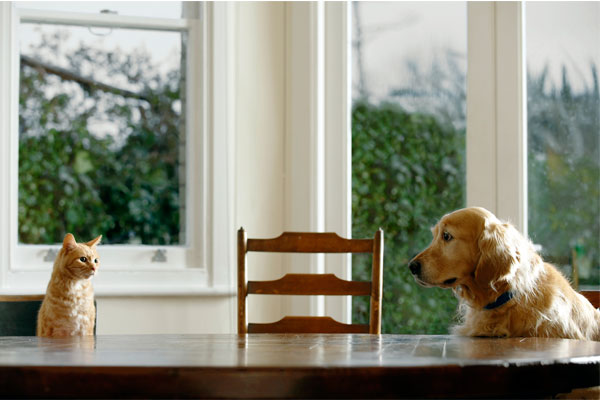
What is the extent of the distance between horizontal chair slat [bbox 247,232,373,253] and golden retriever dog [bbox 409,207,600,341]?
16.4 inches

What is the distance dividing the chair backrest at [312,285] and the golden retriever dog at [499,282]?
38cm

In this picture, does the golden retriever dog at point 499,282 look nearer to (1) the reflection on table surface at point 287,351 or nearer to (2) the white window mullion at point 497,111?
(1) the reflection on table surface at point 287,351

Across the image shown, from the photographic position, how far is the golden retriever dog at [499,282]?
159cm

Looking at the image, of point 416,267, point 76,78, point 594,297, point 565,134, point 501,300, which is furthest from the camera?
point 76,78

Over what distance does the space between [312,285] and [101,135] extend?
1333mm

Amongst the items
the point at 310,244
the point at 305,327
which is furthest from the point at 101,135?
the point at 305,327

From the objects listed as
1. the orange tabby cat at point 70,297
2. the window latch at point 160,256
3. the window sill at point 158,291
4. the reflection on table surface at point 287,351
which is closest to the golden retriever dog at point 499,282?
the reflection on table surface at point 287,351

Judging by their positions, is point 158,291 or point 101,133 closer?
point 158,291

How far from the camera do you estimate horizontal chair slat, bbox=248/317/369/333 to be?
210 cm

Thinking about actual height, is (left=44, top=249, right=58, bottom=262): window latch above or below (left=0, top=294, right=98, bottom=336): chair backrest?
above

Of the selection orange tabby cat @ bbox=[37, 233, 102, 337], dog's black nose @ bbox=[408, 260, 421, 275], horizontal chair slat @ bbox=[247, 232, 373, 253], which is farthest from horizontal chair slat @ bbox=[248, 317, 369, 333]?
orange tabby cat @ bbox=[37, 233, 102, 337]

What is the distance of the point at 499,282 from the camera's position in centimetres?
164

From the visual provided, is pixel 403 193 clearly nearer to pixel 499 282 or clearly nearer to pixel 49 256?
pixel 499 282

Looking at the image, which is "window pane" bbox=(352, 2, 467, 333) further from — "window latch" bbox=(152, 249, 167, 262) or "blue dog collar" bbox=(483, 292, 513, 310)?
"blue dog collar" bbox=(483, 292, 513, 310)
